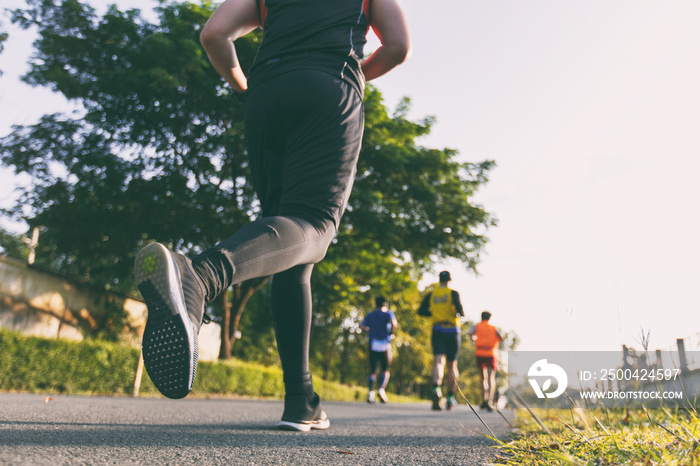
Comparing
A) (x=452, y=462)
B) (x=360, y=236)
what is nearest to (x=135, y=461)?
(x=452, y=462)

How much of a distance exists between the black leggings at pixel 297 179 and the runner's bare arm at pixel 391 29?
313mm

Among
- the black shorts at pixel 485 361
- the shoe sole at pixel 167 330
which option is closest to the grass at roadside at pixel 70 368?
the black shorts at pixel 485 361

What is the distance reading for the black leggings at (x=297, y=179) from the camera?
68.2 inches

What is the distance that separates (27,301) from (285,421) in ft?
42.7

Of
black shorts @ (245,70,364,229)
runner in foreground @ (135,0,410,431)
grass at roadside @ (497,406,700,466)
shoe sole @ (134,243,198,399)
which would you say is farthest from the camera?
black shorts @ (245,70,364,229)

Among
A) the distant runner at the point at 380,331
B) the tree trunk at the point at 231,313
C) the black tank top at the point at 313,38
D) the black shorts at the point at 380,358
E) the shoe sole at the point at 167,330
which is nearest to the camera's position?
the shoe sole at the point at 167,330

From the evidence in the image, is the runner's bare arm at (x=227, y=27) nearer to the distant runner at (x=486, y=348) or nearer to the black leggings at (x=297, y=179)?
the black leggings at (x=297, y=179)

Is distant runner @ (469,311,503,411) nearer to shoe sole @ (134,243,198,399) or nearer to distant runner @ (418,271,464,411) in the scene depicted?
distant runner @ (418,271,464,411)

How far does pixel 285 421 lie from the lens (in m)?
2.24

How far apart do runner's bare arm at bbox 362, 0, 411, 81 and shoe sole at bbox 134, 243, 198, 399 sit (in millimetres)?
1431

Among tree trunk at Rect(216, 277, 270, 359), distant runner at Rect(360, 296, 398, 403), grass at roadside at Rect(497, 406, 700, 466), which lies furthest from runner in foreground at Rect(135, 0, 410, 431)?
tree trunk at Rect(216, 277, 270, 359)

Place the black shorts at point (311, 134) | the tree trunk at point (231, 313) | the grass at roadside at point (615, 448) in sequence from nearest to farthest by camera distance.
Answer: the grass at roadside at point (615, 448) < the black shorts at point (311, 134) < the tree trunk at point (231, 313)

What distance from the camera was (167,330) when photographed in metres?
1.37

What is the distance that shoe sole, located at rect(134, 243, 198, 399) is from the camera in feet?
4.47
